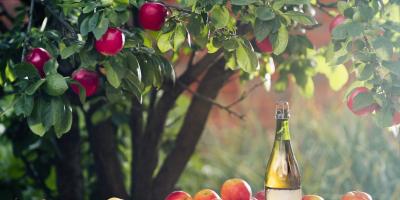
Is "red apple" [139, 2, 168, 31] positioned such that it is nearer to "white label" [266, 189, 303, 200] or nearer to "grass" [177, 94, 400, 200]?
"white label" [266, 189, 303, 200]

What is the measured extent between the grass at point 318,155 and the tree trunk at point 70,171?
1133 millimetres

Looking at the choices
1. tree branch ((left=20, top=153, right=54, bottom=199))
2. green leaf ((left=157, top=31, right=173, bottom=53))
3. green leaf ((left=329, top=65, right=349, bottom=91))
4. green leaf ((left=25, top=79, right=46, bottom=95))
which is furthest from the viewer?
tree branch ((left=20, top=153, right=54, bottom=199))

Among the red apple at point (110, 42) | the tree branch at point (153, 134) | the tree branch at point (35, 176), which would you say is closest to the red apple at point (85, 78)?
the red apple at point (110, 42)

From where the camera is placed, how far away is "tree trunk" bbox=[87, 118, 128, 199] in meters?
2.61

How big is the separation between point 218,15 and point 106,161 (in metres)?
1.19

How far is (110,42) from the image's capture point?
154 centimetres

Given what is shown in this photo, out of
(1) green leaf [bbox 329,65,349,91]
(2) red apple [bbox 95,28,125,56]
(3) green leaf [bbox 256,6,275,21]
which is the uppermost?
(3) green leaf [bbox 256,6,275,21]

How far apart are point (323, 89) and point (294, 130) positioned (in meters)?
1.05

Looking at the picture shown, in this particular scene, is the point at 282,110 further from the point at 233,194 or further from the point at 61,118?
the point at 61,118

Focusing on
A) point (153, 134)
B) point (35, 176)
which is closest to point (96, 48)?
point (153, 134)

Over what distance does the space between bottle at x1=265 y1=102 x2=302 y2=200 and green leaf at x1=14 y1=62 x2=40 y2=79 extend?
57 cm

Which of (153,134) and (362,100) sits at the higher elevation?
(362,100)

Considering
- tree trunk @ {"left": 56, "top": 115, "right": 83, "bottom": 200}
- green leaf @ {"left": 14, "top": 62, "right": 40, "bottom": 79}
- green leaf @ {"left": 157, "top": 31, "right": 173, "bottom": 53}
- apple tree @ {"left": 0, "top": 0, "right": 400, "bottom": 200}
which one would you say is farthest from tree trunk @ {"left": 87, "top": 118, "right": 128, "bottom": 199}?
green leaf @ {"left": 14, "top": 62, "right": 40, "bottom": 79}

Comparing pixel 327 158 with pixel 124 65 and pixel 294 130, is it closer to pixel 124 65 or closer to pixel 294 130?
pixel 294 130
